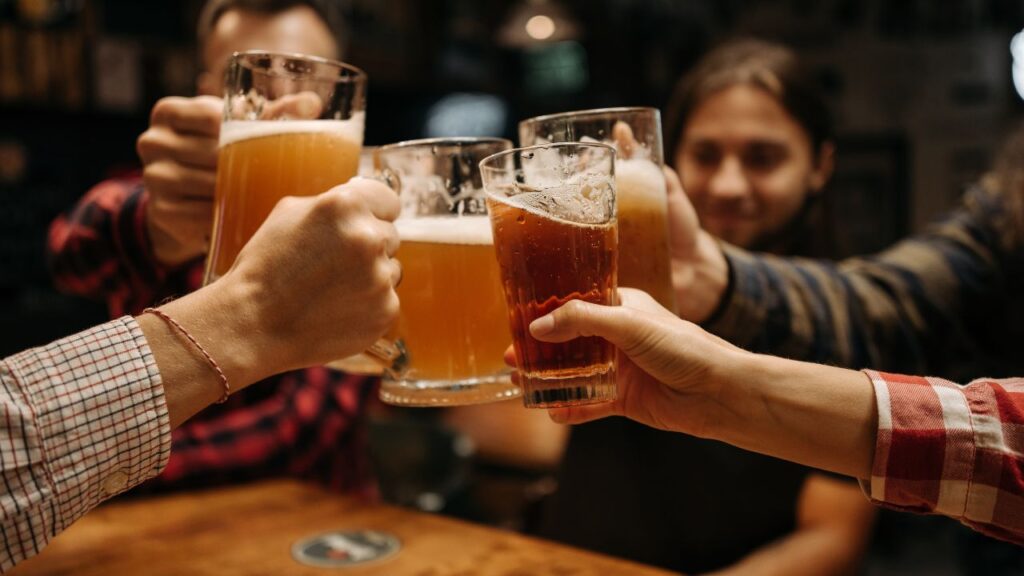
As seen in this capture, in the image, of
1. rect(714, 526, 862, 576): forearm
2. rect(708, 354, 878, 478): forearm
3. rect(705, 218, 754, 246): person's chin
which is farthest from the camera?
rect(705, 218, 754, 246): person's chin

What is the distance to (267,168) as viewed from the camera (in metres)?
1.01

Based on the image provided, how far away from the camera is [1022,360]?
1.80 meters

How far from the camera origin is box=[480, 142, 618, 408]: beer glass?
34.6 inches

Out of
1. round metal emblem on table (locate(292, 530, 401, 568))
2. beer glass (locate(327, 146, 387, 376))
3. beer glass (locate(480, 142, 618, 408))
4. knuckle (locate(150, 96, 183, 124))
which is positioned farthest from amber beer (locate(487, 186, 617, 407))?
knuckle (locate(150, 96, 183, 124))

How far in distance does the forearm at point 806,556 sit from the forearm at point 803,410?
817 mm

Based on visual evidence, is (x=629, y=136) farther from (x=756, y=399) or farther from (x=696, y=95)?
(x=696, y=95)

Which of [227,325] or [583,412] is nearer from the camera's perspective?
[227,325]

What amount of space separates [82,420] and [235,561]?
56 centimetres

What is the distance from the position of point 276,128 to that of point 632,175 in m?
0.49

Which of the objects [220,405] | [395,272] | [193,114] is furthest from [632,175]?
[220,405]

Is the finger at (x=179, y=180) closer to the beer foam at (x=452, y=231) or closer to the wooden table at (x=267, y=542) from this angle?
the beer foam at (x=452, y=231)

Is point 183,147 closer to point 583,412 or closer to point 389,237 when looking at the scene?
point 389,237

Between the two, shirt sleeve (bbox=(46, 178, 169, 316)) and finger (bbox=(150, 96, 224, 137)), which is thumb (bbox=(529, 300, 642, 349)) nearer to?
finger (bbox=(150, 96, 224, 137))

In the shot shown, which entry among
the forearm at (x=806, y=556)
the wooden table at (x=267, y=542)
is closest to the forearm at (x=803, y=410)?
the wooden table at (x=267, y=542)
